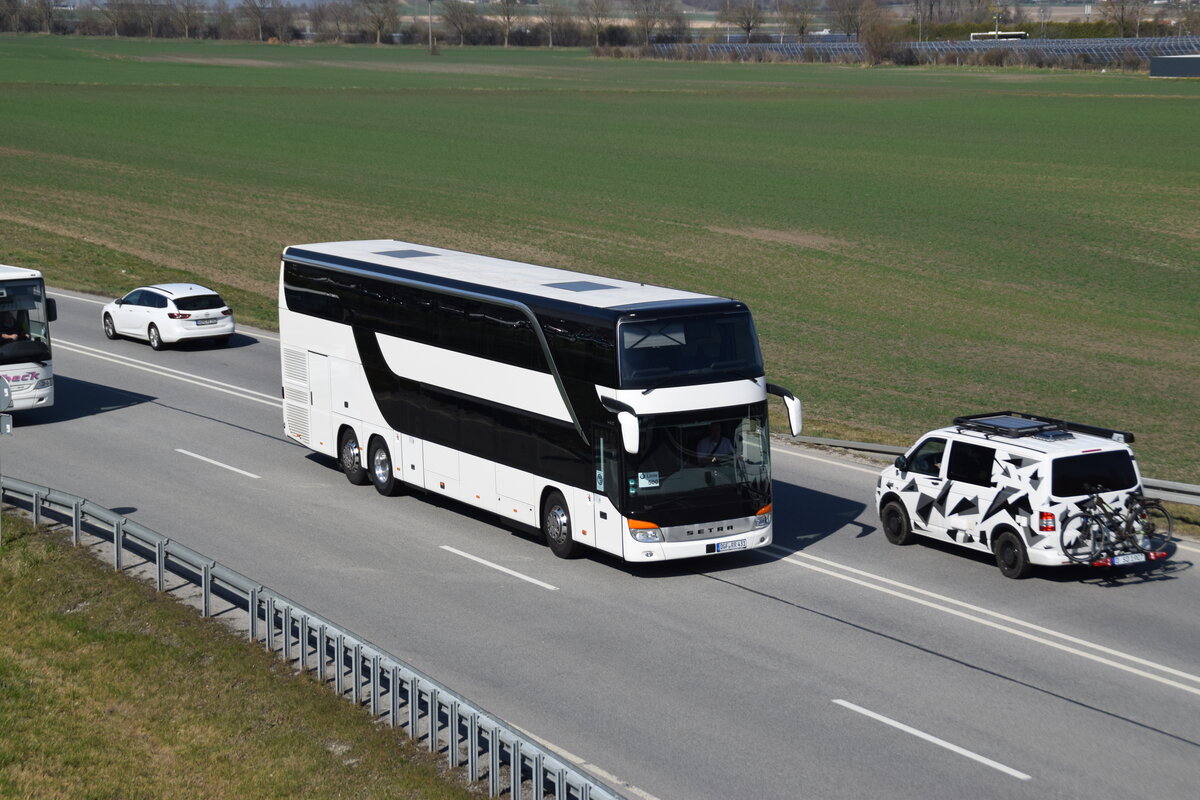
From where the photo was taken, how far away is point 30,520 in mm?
21672

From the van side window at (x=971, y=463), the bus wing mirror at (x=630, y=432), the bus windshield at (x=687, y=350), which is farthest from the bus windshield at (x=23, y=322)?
the van side window at (x=971, y=463)

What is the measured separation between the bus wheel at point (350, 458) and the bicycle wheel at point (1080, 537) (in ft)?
39.6

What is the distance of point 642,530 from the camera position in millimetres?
19062

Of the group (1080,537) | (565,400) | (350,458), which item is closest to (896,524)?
(1080,537)

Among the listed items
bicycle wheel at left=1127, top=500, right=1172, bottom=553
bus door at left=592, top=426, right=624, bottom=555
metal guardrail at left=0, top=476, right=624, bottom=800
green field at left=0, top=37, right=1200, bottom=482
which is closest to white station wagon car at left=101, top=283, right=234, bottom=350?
green field at left=0, top=37, right=1200, bottom=482

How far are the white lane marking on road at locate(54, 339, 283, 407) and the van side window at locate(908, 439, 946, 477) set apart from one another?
15.3 metres

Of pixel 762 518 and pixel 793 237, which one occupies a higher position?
pixel 762 518

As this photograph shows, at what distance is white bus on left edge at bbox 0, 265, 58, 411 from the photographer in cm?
2764

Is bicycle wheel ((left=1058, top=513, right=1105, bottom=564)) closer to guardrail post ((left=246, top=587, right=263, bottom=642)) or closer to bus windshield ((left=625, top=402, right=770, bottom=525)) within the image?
bus windshield ((left=625, top=402, right=770, bottom=525))

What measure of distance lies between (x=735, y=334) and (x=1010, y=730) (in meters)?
7.19

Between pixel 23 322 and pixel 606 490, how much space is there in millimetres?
14677

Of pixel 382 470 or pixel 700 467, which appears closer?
pixel 700 467

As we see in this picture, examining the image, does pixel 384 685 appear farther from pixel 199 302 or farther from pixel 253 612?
pixel 199 302

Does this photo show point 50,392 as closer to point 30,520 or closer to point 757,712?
point 30,520
